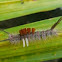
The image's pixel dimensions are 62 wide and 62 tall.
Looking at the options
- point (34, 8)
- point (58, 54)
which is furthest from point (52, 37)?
point (34, 8)

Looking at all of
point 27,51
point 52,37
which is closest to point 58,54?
point 52,37

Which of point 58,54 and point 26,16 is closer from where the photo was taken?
point 58,54

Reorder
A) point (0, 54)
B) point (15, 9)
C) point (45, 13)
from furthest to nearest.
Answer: point (45, 13) < point (15, 9) < point (0, 54)

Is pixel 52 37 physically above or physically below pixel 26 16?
below

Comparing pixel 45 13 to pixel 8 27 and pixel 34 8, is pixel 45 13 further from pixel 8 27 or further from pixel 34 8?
pixel 8 27

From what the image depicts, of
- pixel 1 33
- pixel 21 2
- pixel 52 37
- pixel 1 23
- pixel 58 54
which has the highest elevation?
pixel 21 2

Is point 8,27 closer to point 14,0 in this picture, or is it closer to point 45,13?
point 14,0

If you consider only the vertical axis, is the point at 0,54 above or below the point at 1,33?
below

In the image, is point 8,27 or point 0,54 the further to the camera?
point 8,27

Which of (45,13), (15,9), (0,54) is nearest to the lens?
(0,54)
